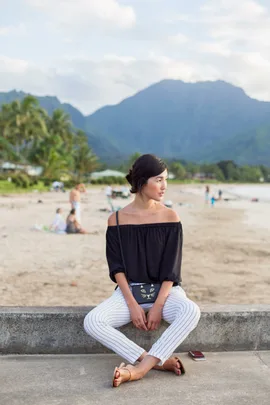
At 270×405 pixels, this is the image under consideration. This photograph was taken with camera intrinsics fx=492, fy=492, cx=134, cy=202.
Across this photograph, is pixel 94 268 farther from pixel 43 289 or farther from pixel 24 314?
pixel 24 314

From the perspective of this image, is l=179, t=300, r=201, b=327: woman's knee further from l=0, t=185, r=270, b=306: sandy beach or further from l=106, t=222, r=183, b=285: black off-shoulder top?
l=0, t=185, r=270, b=306: sandy beach

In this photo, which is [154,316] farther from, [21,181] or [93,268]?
[21,181]

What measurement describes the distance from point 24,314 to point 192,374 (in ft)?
3.85

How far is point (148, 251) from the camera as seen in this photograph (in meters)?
3.13

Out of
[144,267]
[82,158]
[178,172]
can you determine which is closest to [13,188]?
[144,267]

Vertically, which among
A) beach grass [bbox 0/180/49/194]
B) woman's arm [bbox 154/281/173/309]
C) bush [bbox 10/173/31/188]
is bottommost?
beach grass [bbox 0/180/49/194]

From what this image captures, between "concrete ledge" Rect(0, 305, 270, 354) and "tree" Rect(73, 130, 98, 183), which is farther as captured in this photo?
"tree" Rect(73, 130, 98, 183)

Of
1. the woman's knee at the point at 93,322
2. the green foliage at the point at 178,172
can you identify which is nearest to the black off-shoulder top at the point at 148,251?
the woman's knee at the point at 93,322

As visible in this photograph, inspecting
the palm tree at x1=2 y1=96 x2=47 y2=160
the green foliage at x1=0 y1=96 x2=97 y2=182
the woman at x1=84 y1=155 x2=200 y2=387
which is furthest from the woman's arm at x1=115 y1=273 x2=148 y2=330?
the palm tree at x1=2 y1=96 x2=47 y2=160

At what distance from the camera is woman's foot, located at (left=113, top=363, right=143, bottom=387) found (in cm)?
267

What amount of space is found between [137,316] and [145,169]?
92 cm

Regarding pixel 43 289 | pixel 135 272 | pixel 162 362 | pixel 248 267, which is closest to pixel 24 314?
pixel 135 272

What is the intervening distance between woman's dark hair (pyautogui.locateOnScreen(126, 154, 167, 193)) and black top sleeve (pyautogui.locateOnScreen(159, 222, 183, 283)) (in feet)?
1.19

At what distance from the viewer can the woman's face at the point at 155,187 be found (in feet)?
10.3
